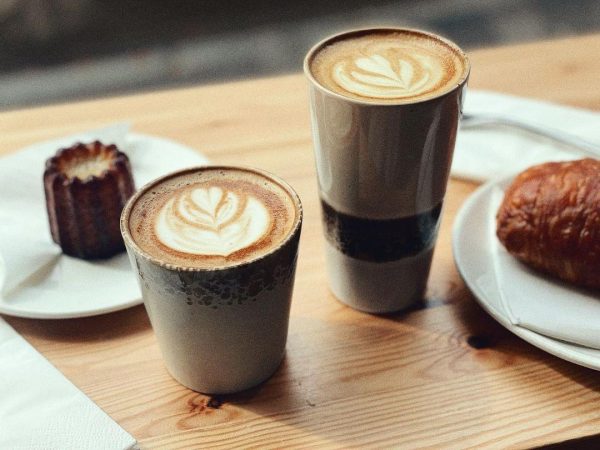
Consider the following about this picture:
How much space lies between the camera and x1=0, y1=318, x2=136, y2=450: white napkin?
1.93ft

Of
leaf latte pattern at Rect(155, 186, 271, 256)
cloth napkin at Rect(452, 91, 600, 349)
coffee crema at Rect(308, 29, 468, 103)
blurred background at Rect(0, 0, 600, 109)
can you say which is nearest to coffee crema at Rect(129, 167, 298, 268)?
leaf latte pattern at Rect(155, 186, 271, 256)

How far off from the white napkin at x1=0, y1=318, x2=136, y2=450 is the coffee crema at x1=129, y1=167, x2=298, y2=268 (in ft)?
0.46

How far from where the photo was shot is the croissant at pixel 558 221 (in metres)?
0.70

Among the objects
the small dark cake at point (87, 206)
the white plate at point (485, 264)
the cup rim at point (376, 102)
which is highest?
the cup rim at point (376, 102)

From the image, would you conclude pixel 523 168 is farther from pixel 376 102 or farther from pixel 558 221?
pixel 376 102

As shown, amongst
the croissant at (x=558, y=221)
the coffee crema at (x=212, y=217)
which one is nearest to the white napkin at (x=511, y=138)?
the croissant at (x=558, y=221)

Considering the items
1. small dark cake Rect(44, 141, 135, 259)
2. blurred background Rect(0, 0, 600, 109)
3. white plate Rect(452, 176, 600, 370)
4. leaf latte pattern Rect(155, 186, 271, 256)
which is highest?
leaf latte pattern Rect(155, 186, 271, 256)

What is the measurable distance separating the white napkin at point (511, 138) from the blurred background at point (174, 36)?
1.34m

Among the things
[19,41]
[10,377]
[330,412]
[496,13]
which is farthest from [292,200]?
[496,13]

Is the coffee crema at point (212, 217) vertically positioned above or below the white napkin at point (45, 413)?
above

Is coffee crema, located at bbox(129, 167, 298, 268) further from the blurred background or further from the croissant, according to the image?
the blurred background

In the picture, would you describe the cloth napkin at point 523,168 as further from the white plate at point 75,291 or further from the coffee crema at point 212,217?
→ the white plate at point 75,291

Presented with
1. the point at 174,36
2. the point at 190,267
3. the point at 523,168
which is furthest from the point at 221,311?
the point at 174,36

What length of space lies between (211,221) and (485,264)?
29 cm
